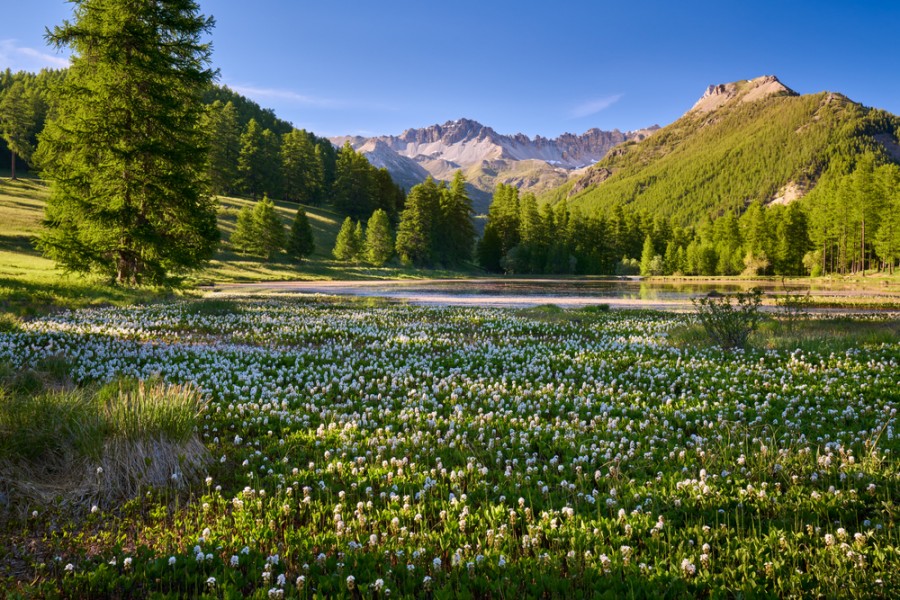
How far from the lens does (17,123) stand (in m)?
95.9

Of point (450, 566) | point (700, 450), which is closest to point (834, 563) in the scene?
point (700, 450)

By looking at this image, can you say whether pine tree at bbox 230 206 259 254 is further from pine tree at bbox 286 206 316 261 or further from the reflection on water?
the reflection on water

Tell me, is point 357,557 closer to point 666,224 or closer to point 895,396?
point 895,396

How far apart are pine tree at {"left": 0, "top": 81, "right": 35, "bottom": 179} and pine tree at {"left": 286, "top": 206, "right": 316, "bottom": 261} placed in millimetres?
59193

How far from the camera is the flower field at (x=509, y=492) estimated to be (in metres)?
3.31

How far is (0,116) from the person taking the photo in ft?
318

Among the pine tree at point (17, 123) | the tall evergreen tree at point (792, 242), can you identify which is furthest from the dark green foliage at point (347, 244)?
the tall evergreen tree at point (792, 242)

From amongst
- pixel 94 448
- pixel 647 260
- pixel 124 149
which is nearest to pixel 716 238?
pixel 647 260

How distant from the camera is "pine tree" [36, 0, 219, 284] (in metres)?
24.0

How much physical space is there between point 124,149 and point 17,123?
103m

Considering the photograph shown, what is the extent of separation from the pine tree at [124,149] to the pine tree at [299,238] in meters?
51.9

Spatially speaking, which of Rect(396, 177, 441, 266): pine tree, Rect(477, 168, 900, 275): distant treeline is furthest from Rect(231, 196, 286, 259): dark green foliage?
Rect(477, 168, 900, 275): distant treeline

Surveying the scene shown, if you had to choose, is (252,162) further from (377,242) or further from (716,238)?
(716,238)

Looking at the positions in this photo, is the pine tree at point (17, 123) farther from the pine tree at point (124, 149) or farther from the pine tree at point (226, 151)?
the pine tree at point (124, 149)
